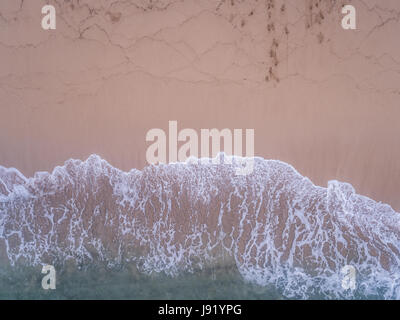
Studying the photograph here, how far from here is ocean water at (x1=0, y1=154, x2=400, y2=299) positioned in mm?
3021

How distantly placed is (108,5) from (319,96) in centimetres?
140

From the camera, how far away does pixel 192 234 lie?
3051 mm

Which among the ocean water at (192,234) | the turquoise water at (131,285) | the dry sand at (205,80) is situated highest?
the dry sand at (205,80)

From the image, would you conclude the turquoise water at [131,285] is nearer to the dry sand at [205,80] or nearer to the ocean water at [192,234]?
the ocean water at [192,234]

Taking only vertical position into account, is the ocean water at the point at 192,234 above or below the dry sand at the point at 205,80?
below

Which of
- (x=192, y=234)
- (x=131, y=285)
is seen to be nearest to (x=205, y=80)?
(x=192, y=234)

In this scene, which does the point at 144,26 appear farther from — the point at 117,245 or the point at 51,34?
the point at 117,245

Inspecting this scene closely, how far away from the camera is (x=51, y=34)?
3.05m

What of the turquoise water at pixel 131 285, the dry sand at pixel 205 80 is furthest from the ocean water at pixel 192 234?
the dry sand at pixel 205 80

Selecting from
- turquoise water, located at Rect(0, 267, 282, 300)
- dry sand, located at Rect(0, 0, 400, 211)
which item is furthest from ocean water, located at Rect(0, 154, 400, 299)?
dry sand, located at Rect(0, 0, 400, 211)

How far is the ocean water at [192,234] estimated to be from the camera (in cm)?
302

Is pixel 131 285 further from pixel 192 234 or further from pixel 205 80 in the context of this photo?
pixel 205 80

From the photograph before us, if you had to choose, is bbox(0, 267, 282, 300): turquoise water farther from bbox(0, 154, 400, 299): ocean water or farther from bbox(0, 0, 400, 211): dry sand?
bbox(0, 0, 400, 211): dry sand

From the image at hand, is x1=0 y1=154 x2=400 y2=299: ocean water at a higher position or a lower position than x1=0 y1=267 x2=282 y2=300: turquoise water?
higher
